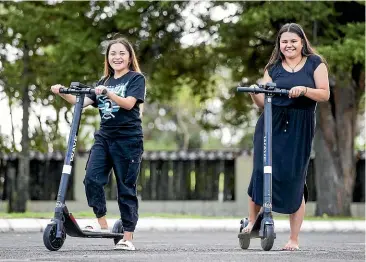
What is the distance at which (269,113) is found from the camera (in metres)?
7.74

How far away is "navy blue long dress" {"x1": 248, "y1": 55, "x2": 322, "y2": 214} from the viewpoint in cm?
793

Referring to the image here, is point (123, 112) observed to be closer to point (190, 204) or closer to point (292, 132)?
point (292, 132)

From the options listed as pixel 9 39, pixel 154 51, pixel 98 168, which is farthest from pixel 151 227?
pixel 9 39

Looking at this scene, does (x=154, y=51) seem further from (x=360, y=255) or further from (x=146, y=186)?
(x=360, y=255)

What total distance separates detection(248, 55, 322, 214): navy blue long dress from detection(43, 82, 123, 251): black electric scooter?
129 centimetres

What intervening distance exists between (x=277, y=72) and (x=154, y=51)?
13550mm

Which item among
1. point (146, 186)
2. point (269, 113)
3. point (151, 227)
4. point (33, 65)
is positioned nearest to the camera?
point (269, 113)

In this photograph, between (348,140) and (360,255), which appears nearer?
(360,255)

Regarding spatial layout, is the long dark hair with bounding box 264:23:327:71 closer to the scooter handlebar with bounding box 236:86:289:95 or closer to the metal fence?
the scooter handlebar with bounding box 236:86:289:95

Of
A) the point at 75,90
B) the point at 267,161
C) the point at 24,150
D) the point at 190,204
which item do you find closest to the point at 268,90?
the point at 267,161

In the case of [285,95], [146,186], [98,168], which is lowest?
[146,186]

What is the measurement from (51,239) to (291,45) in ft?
7.49

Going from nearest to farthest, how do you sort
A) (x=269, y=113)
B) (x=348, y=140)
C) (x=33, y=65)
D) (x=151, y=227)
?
(x=269, y=113), (x=151, y=227), (x=348, y=140), (x=33, y=65)

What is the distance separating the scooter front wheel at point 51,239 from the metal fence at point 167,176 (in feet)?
59.1
